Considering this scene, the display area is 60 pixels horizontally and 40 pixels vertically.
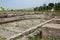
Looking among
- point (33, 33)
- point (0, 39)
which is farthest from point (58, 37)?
point (0, 39)

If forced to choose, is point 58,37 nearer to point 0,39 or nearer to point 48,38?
point 48,38

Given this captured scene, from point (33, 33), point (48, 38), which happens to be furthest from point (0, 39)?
point (48, 38)

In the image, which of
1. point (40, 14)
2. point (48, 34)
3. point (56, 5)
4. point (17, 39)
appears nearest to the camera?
point (17, 39)

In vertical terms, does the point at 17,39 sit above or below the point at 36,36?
above

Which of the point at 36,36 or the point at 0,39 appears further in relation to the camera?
the point at 36,36

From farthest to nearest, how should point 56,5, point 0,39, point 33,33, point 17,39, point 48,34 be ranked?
point 56,5 → point 33,33 → point 48,34 → point 0,39 → point 17,39

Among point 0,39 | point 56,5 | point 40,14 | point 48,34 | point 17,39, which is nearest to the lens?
point 17,39

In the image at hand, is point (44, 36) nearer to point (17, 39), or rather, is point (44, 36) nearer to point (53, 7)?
point (17, 39)

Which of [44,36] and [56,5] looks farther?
[56,5]

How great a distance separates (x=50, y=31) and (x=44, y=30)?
14 cm

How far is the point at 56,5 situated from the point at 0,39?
929 centimetres

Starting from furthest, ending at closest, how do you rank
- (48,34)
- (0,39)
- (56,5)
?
(56,5) < (48,34) < (0,39)

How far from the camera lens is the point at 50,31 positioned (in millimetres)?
3166

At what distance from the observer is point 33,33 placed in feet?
11.2
